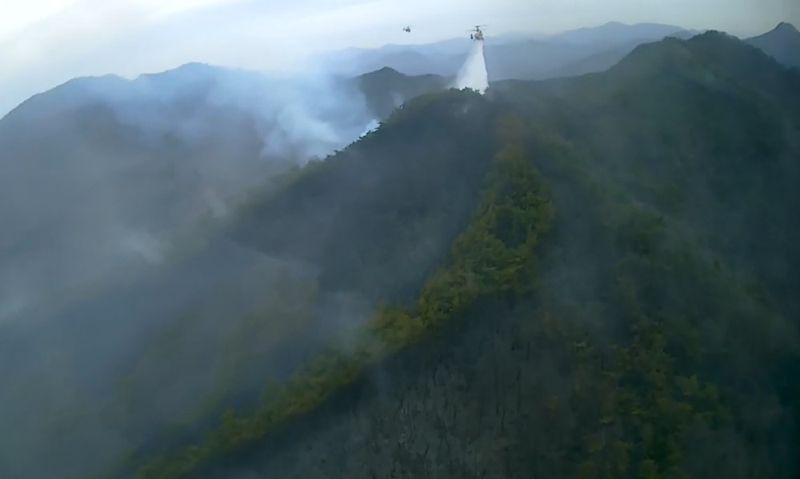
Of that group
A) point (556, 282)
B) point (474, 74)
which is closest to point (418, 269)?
point (556, 282)

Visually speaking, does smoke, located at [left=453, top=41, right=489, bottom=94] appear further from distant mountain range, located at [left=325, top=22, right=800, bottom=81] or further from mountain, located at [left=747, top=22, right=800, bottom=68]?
mountain, located at [left=747, top=22, right=800, bottom=68]

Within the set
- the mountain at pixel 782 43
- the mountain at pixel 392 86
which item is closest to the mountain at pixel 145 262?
the mountain at pixel 392 86

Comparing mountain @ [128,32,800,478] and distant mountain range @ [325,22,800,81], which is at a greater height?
distant mountain range @ [325,22,800,81]

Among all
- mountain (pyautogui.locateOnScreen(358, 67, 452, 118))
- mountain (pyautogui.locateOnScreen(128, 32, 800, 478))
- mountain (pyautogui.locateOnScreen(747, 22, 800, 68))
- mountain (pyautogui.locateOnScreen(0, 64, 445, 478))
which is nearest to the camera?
mountain (pyautogui.locateOnScreen(128, 32, 800, 478))

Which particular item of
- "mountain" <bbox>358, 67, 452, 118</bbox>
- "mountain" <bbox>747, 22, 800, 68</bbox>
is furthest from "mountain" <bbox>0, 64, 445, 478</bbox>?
"mountain" <bbox>747, 22, 800, 68</bbox>

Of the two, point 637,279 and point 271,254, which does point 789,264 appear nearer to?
point 637,279

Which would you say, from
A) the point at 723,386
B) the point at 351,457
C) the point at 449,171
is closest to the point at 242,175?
the point at 449,171
